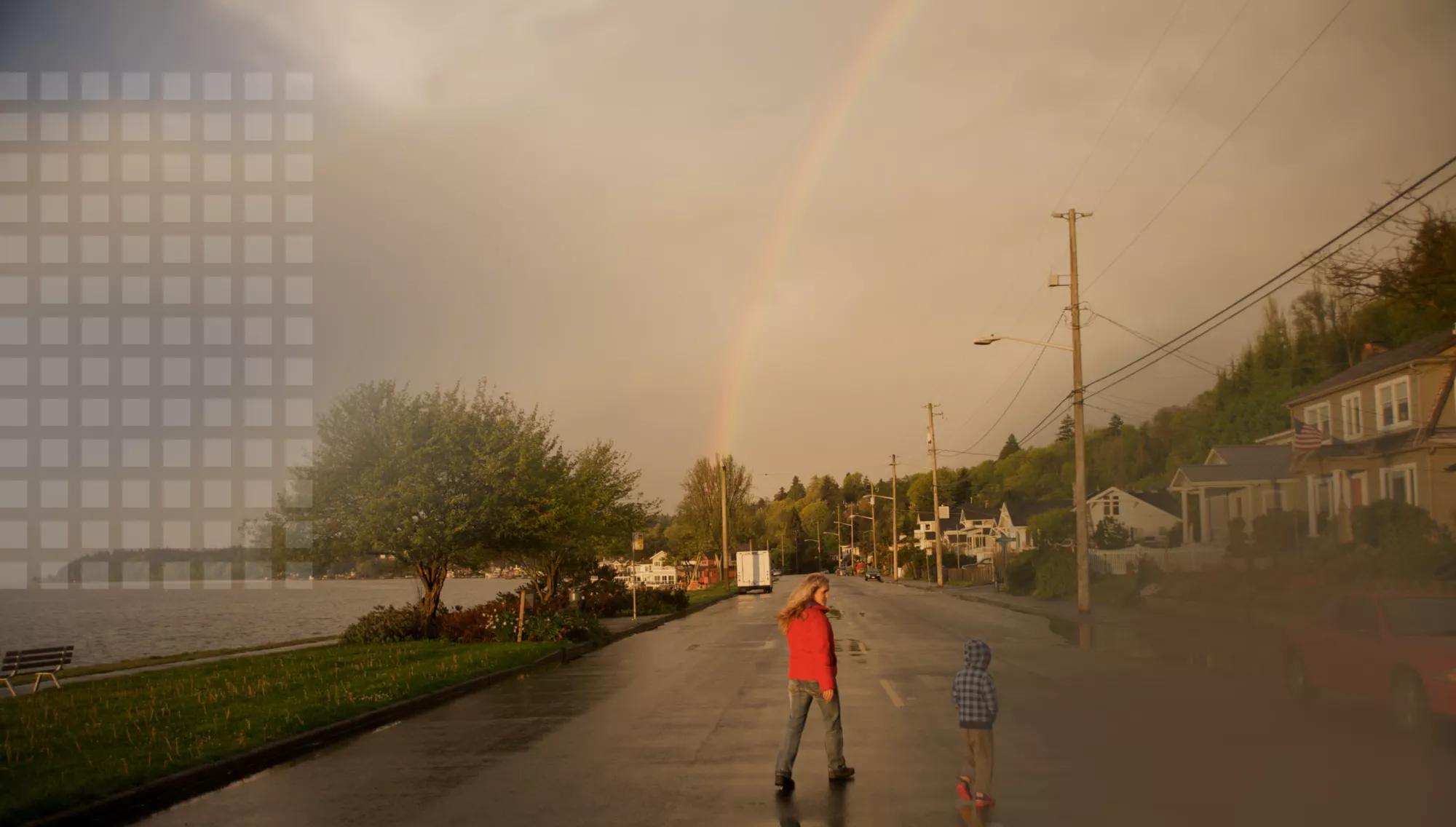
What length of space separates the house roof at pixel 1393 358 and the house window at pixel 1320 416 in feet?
1.77

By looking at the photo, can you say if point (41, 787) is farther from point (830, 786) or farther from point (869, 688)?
point (869, 688)

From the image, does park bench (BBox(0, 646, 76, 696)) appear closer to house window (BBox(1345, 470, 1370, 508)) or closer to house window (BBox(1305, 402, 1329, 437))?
house window (BBox(1345, 470, 1370, 508))

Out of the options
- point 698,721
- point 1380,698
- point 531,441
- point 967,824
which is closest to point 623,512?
point 531,441

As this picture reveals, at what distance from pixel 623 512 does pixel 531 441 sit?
10.9 m

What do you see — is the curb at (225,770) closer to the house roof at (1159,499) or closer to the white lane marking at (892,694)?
the white lane marking at (892,694)

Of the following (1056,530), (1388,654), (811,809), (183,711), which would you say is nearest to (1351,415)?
(1056,530)

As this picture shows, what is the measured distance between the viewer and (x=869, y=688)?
16875 millimetres

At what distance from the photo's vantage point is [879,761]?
10695mm

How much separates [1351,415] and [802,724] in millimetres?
40200

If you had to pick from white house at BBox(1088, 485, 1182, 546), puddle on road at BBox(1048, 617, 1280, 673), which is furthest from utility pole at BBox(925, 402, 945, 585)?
puddle on road at BBox(1048, 617, 1280, 673)

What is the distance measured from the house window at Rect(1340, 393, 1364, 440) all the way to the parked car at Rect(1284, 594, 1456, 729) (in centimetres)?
3130

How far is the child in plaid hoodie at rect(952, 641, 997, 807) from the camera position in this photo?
8.43 metres

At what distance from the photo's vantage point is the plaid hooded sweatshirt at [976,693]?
27.6ft

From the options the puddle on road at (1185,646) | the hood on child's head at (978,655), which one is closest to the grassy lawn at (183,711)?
the hood on child's head at (978,655)
